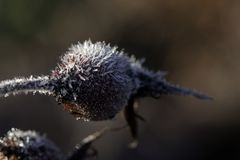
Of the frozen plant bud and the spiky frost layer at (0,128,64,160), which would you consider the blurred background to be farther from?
the frozen plant bud

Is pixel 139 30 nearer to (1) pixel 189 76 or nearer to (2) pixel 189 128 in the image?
(1) pixel 189 76

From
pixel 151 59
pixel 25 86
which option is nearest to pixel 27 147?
pixel 25 86

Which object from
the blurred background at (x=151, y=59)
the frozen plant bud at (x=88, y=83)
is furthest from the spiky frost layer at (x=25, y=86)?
the blurred background at (x=151, y=59)

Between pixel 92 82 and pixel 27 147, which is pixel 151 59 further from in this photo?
pixel 92 82

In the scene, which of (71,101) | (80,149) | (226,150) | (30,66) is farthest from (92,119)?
(30,66)

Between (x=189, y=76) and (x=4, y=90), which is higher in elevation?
(x=189, y=76)

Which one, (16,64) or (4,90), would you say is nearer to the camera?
(4,90)

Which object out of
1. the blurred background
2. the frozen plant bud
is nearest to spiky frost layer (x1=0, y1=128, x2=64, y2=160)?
the frozen plant bud
